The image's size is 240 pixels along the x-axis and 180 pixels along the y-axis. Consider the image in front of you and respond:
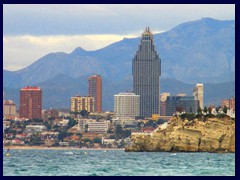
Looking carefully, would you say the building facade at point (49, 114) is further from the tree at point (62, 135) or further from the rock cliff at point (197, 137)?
the rock cliff at point (197, 137)

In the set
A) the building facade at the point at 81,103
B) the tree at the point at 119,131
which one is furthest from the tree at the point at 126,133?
the building facade at the point at 81,103

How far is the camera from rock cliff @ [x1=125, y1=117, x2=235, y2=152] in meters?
74.1

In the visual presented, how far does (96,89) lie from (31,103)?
24257 mm

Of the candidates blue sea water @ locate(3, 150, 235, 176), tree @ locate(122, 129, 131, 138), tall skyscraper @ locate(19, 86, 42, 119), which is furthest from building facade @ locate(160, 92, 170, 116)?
blue sea water @ locate(3, 150, 235, 176)

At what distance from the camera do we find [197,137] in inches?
3036

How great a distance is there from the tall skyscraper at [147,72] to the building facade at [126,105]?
4.33 feet

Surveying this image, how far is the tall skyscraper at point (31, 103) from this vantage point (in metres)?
158

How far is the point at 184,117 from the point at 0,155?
62954 mm

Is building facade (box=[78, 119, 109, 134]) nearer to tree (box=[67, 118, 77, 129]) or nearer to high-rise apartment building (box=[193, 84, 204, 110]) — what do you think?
tree (box=[67, 118, 77, 129])

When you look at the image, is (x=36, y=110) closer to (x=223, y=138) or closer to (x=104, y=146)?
(x=104, y=146)

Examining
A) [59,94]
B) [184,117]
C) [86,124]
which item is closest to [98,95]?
[59,94]

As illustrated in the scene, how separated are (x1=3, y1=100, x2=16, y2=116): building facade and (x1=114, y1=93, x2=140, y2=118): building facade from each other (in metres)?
17.2
